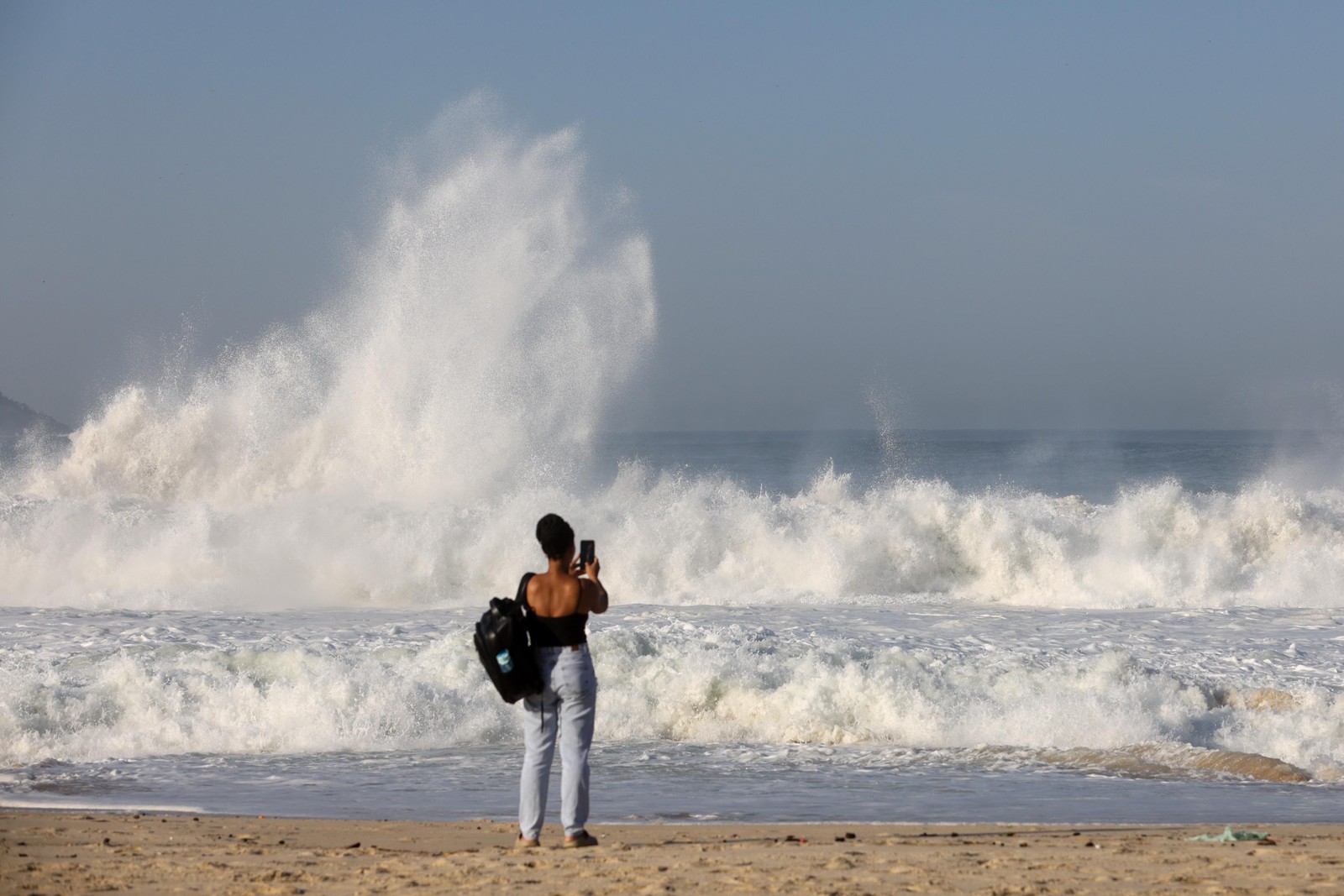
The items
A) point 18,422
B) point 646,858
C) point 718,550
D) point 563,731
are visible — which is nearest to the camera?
point 646,858

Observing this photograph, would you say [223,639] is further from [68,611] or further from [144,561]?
[144,561]

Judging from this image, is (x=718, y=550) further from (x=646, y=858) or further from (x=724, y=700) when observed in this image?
(x=646, y=858)

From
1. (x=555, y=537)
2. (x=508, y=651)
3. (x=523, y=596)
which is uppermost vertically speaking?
(x=555, y=537)

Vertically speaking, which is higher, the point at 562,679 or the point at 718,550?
the point at 718,550

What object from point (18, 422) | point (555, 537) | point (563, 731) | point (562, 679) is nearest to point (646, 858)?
point (563, 731)

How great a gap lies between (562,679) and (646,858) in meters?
0.84

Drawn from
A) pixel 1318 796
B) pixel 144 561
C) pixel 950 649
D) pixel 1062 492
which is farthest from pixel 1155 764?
pixel 1062 492

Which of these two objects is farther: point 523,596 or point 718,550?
point 718,550

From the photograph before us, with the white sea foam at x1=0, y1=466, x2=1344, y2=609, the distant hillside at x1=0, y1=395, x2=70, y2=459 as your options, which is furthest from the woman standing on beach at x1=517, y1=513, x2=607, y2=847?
the distant hillside at x1=0, y1=395, x2=70, y2=459

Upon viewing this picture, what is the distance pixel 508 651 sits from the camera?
5.80 meters

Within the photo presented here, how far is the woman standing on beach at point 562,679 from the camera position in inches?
233

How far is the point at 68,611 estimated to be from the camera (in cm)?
1617

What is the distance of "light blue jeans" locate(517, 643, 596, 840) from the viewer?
5.93 metres

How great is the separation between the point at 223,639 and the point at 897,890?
32.2ft
